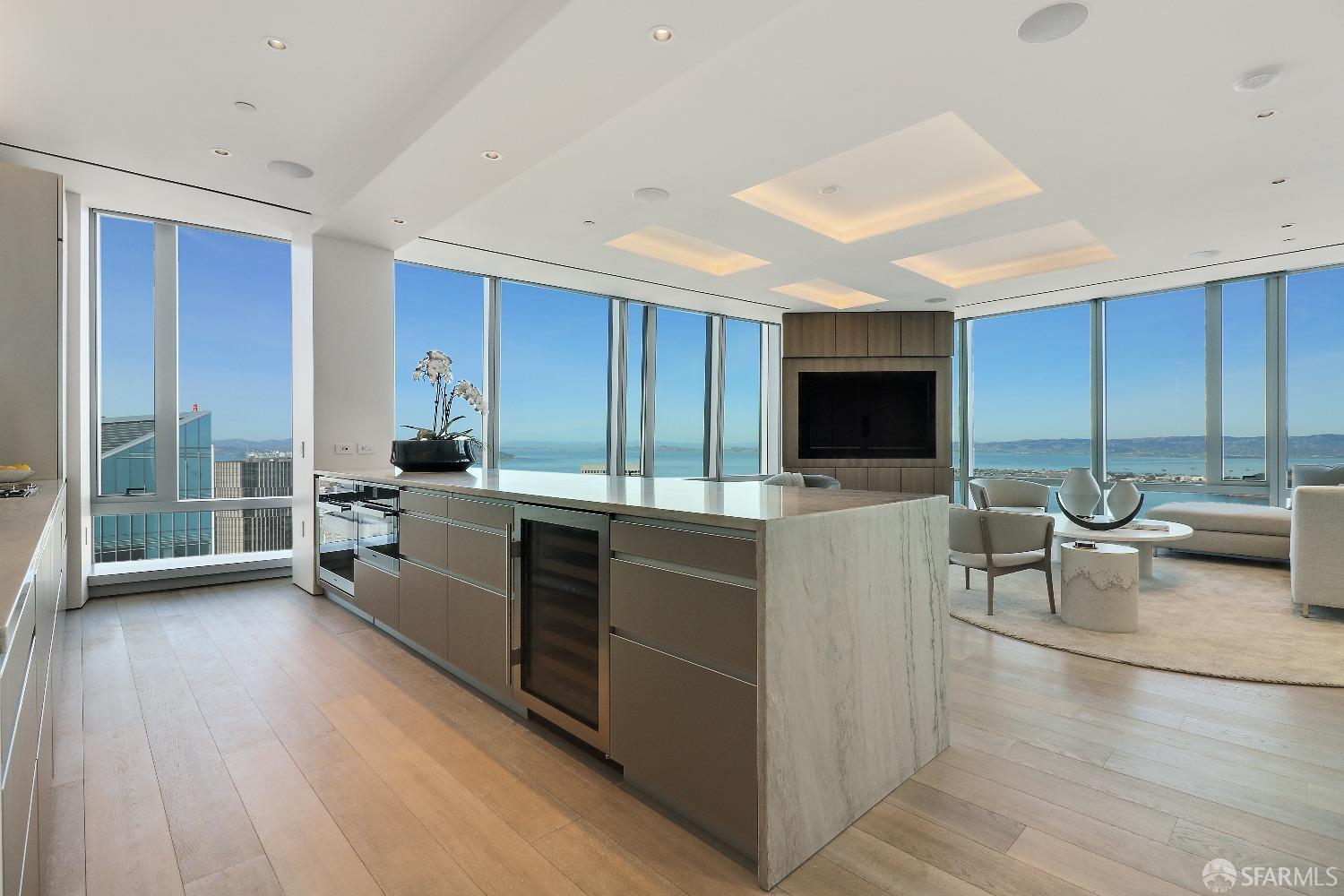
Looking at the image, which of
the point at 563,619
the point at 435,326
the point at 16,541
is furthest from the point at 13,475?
the point at 435,326

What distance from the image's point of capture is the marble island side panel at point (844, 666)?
60.4 inches

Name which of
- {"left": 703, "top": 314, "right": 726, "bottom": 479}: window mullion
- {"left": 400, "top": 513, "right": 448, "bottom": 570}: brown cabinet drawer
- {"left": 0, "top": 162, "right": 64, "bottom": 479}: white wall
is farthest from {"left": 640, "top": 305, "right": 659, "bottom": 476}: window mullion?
{"left": 0, "top": 162, "right": 64, "bottom": 479}: white wall

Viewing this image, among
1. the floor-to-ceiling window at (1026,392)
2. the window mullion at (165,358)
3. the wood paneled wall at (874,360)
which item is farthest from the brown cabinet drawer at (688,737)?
the floor-to-ceiling window at (1026,392)

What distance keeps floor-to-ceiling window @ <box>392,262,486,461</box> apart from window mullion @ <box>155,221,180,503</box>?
1613 millimetres

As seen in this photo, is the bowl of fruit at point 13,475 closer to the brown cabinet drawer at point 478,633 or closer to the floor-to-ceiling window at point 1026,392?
the brown cabinet drawer at point 478,633

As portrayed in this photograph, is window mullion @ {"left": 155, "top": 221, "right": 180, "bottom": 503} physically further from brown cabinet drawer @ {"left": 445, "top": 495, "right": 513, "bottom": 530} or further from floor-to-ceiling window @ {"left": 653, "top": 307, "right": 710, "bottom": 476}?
floor-to-ceiling window @ {"left": 653, "top": 307, "right": 710, "bottom": 476}

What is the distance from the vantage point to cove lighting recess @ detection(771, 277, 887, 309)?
22.8ft

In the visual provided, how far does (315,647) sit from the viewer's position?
10.7ft

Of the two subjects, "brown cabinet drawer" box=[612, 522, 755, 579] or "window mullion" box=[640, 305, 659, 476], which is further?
"window mullion" box=[640, 305, 659, 476]

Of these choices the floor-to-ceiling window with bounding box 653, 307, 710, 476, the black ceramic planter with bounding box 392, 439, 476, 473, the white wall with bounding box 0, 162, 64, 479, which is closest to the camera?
the white wall with bounding box 0, 162, 64, 479

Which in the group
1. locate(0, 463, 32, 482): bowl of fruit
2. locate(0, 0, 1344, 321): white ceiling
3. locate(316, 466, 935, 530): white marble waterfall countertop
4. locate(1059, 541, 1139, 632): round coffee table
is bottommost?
locate(1059, 541, 1139, 632): round coffee table

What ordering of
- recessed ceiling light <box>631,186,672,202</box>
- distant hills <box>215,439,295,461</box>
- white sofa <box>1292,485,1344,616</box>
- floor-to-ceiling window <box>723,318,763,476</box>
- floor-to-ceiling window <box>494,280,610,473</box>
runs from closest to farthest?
white sofa <box>1292,485,1344,616</box> < recessed ceiling light <box>631,186,672,202</box> < distant hills <box>215,439,295,461</box> < floor-to-ceiling window <box>494,280,610,473</box> < floor-to-ceiling window <box>723,318,763,476</box>

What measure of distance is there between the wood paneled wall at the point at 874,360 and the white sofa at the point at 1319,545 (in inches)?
149

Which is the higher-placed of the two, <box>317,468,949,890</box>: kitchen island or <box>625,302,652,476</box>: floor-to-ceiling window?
<box>625,302,652,476</box>: floor-to-ceiling window
